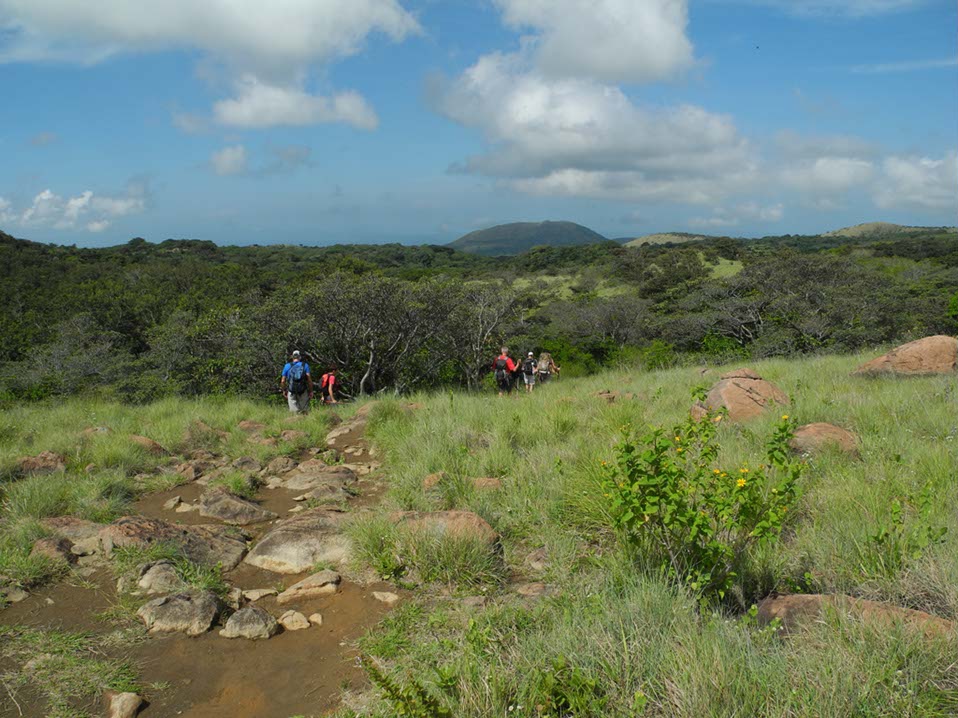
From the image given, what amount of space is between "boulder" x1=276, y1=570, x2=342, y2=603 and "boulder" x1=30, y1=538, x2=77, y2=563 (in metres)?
1.85

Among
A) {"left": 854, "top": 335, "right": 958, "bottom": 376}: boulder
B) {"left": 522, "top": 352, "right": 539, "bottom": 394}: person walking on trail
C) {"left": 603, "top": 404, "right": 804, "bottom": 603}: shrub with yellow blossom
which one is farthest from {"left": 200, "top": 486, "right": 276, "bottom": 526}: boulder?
{"left": 854, "top": 335, "right": 958, "bottom": 376}: boulder

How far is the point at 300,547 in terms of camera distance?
493cm

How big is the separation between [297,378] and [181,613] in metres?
7.56

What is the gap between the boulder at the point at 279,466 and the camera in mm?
7344

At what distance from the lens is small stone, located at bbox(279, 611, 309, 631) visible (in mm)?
3953

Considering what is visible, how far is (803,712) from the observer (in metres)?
2.35

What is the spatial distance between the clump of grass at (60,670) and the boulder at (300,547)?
1320 mm

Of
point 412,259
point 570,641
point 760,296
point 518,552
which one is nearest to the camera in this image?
point 570,641

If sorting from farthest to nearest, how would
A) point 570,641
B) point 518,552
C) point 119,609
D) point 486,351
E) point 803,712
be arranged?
1. point 486,351
2. point 518,552
3. point 119,609
4. point 570,641
5. point 803,712

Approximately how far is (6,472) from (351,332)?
10.6 m

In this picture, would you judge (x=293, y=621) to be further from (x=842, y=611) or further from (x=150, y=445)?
(x=150, y=445)

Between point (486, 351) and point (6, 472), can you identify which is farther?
point (486, 351)

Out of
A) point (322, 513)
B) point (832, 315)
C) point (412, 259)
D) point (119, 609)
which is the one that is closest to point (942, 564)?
point (322, 513)

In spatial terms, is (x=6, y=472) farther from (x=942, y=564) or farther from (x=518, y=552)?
(x=942, y=564)
